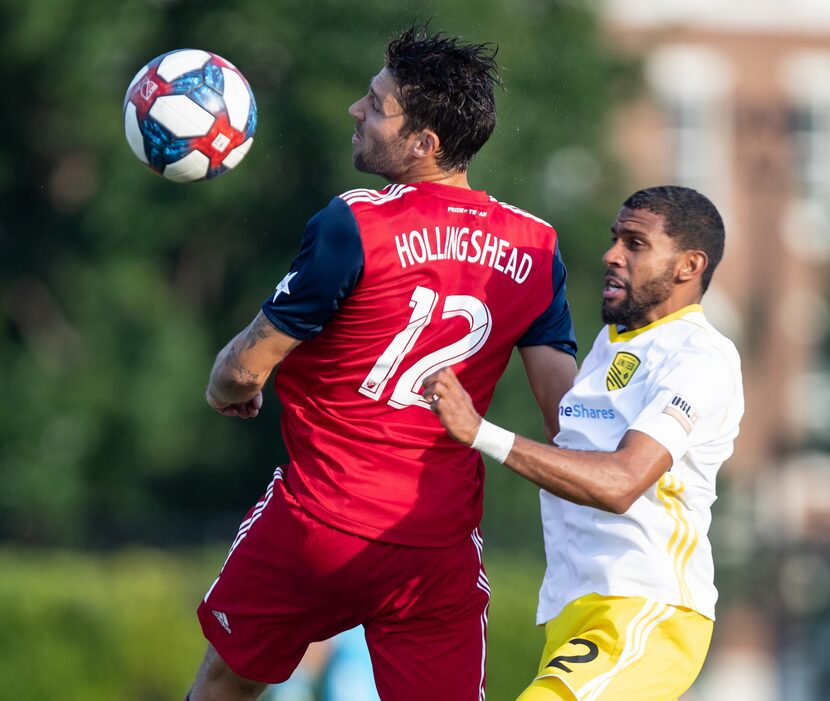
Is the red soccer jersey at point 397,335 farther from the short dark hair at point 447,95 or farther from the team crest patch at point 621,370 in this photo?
the team crest patch at point 621,370

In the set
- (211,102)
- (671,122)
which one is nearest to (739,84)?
(671,122)

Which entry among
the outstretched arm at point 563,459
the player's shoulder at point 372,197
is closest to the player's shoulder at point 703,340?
the outstretched arm at point 563,459

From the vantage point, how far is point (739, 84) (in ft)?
97.7

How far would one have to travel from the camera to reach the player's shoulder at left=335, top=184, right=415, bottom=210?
4.75m

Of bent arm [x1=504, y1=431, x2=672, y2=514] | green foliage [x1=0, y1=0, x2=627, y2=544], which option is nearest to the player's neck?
bent arm [x1=504, y1=431, x2=672, y2=514]

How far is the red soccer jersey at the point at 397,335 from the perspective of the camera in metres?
4.76

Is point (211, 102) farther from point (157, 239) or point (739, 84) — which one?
point (739, 84)

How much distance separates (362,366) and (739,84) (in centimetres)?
2631

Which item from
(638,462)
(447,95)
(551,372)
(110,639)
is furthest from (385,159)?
(110,639)

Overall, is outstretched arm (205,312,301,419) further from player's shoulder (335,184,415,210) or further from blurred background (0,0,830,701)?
blurred background (0,0,830,701)

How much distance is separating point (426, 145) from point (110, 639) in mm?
7681

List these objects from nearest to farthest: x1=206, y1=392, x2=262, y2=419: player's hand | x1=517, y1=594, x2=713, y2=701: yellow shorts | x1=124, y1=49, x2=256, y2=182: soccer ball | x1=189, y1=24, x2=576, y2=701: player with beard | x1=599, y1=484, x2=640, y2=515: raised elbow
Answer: x1=599, y1=484, x2=640, y2=515: raised elbow < x1=517, y1=594, x2=713, y2=701: yellow shorts < x1=189, y1=24, x2=576, y2=701: player with beard < x1=206, y1=392, x2=262, y2=419: player's hand < x1=124, y1=49, x2=256, y2=182: soccer ball

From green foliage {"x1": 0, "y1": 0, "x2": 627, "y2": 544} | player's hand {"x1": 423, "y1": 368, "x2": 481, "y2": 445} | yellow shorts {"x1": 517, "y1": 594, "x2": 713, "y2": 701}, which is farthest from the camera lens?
green foliage {"x1": 0, "y1": 0, "x2": 627, "y2": 544}

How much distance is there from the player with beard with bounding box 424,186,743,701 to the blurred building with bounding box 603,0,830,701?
23.8 m
